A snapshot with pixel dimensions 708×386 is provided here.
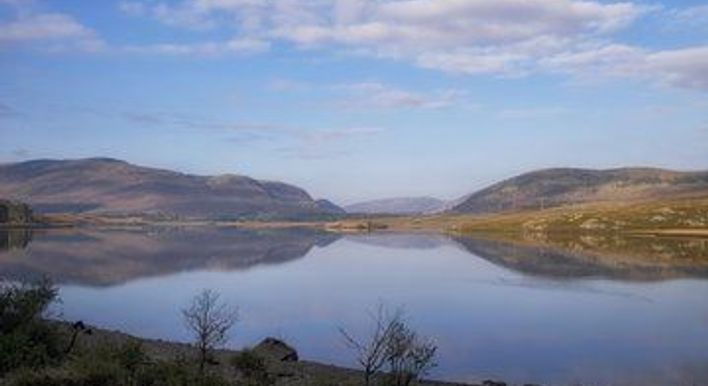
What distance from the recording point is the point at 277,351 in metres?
33.6

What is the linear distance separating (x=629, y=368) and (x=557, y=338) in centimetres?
831

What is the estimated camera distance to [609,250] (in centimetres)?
12206

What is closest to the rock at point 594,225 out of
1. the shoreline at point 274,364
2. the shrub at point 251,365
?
the shoreline at point 274,364

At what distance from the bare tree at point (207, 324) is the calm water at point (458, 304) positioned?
1.05m

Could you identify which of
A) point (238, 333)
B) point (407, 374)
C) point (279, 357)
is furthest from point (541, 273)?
point (407, 374)

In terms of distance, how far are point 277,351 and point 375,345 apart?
13.6ft

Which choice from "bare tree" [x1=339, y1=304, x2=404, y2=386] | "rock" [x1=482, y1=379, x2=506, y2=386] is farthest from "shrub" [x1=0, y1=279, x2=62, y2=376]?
"rock" [x1=482, y1=379, x2=506, y2=386]

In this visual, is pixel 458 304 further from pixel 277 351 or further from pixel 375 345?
pixel 277 351

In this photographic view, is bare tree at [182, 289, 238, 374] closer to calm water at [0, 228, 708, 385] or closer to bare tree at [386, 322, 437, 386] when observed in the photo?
calm water at [0, 228, 708, 385]

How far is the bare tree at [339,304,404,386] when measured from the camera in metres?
23.8

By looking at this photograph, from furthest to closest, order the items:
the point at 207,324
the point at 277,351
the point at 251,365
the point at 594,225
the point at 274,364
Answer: the point at 594,225 → the point at 277,351 → the point at 207,324 → the point at 274,364 → the point at 251,365

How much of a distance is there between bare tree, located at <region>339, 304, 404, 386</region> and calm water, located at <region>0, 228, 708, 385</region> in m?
0.84

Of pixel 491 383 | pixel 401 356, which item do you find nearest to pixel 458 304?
pixel 491 383

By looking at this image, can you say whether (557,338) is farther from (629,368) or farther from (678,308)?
(678,308)
